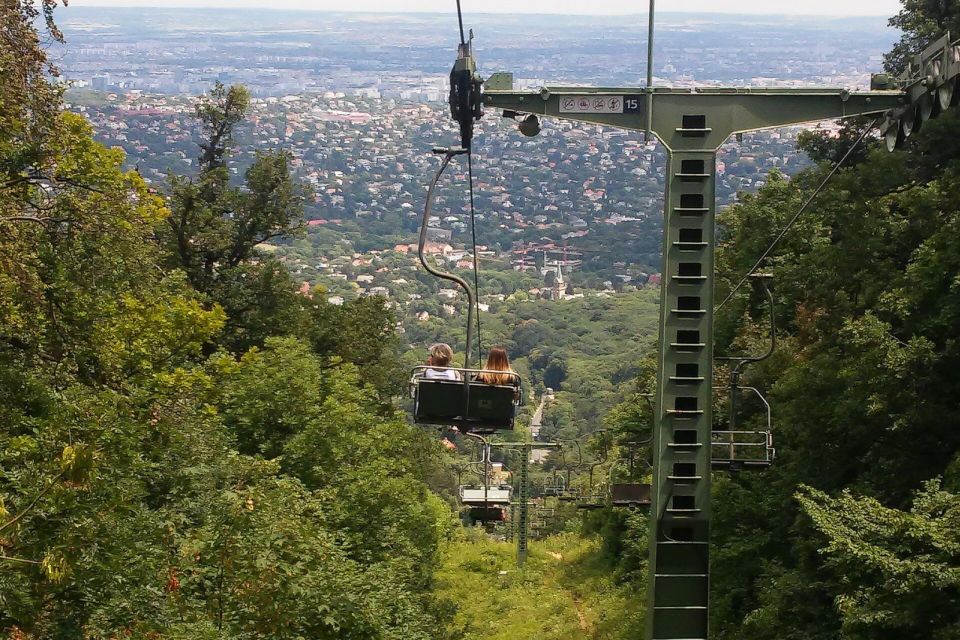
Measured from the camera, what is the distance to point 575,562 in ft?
130

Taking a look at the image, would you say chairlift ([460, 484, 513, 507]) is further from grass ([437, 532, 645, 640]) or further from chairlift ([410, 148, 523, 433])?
chairlift ([410, 148, 523, 433])

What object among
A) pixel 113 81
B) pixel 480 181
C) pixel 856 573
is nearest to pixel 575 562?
pixel 856 573

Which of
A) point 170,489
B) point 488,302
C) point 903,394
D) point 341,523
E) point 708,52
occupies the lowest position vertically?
point 488,302

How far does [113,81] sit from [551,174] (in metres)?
66.0

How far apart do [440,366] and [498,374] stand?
66 centimetres

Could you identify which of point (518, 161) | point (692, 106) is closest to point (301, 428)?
point (692, 106)

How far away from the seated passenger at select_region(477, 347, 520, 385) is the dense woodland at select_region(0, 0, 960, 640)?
326 centimetres

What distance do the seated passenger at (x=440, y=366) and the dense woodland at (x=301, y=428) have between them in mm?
2833

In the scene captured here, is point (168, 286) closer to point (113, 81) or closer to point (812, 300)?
point (812, 300)

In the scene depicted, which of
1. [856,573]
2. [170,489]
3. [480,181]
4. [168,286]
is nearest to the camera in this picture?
[856,573]

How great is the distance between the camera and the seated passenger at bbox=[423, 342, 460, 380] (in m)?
13.1

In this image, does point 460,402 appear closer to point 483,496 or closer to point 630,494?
point 630,494

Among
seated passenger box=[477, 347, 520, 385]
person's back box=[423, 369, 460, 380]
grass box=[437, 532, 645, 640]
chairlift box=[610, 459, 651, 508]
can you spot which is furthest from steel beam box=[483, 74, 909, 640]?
grass box=[437, 532, 645, 640]

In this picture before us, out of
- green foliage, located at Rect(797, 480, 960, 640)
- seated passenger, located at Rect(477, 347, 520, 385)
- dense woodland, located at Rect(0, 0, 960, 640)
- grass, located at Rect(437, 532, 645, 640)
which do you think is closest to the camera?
seated passenger, located at Rect(477, 347, 520, 385)
